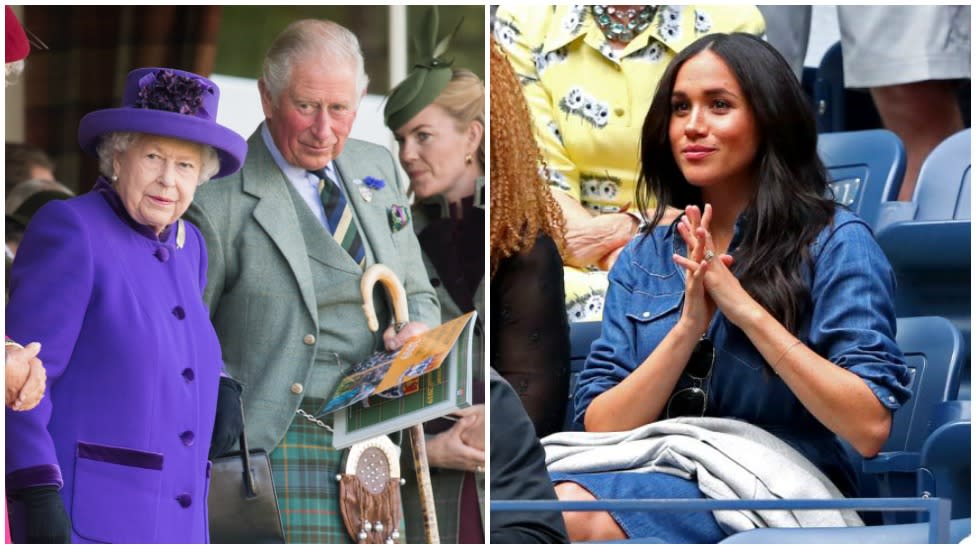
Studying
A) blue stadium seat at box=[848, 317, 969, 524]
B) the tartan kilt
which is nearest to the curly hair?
the tartan kilt

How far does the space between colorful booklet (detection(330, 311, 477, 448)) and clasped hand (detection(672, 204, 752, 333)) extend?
488 mm

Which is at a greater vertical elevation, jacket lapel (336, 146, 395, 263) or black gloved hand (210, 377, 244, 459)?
jacket lapel (336, 146, 395, 263)

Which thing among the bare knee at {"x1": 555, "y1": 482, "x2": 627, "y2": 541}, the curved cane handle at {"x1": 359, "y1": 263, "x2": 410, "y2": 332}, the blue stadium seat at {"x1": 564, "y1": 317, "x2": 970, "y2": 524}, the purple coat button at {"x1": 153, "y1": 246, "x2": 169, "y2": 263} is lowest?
the bare knee at {"x1": 555, "y1": 482, "x2": 627, "y2": 541}

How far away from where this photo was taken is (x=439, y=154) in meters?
4.45

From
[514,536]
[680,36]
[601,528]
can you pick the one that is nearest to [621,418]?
[601,528]

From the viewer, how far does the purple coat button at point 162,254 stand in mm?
4215

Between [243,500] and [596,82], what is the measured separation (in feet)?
6.26

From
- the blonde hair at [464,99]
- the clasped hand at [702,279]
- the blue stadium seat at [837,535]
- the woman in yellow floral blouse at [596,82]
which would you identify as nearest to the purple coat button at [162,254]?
the blonde hair at [464,99]

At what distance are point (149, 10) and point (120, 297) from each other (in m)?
0.64

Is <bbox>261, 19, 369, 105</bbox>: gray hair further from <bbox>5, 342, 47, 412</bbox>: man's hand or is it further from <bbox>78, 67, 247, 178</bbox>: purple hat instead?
<bbox>5, 342, 47, 412</bbox>: man's hand

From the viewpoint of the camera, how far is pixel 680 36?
219 inches

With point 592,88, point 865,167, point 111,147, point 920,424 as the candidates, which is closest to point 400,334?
point 111,147

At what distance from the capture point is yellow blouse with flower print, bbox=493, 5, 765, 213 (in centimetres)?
554

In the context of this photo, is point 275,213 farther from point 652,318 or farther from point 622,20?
point 622,20
